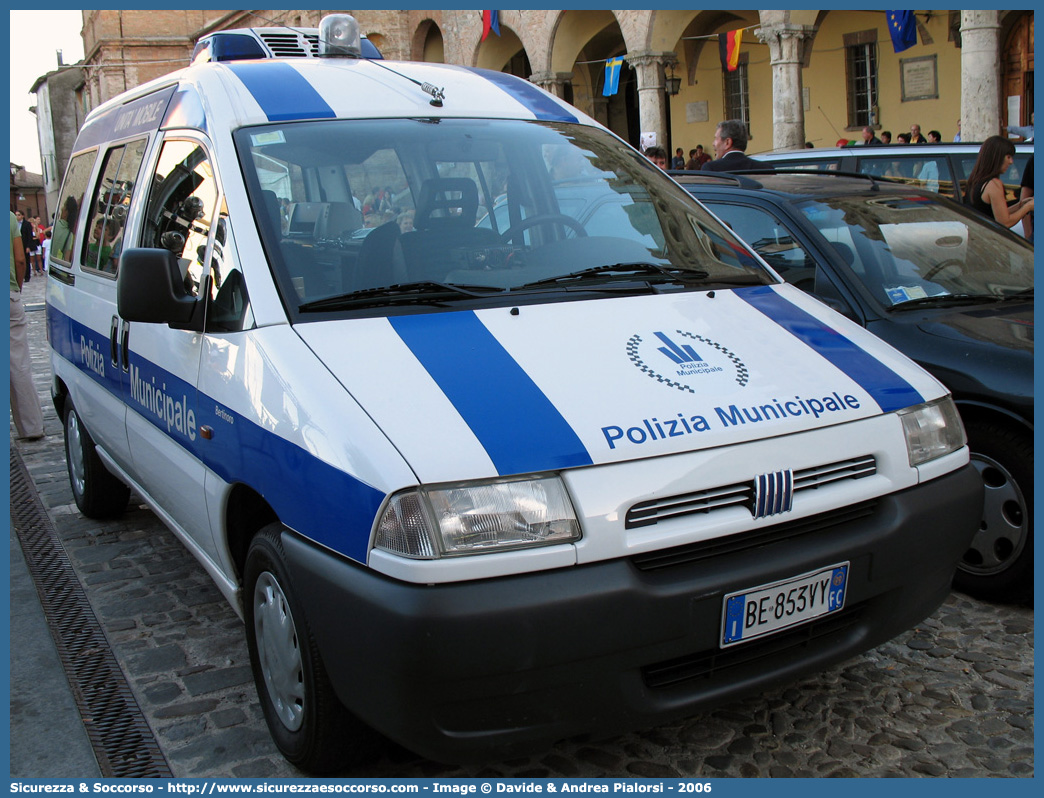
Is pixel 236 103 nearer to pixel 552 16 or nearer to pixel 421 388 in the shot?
pixel 421 388

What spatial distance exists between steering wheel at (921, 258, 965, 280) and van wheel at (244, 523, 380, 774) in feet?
10.5

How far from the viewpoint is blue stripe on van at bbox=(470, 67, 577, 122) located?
3.99m

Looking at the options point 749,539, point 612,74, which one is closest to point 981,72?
point 612,74

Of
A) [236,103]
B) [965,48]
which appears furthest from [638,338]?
[965,48]

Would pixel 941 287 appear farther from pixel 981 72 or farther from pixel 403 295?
pixel 981 72

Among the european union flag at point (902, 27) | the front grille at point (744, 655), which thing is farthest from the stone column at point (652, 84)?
the front grille at point (744, 655)

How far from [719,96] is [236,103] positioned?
2281cm

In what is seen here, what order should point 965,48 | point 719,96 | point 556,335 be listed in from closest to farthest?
point 556,335
point 965,48
point 719,96

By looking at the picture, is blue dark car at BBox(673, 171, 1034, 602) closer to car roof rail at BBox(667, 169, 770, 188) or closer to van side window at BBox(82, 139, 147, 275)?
car roof rail at BBox(667, 169, 770, 188)

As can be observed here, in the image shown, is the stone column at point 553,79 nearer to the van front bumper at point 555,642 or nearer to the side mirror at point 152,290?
the side mirror at point 152,290

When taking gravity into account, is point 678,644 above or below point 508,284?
below

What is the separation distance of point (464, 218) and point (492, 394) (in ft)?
3.35

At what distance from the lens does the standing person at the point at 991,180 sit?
285 inches

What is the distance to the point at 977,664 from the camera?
11.5 feet
